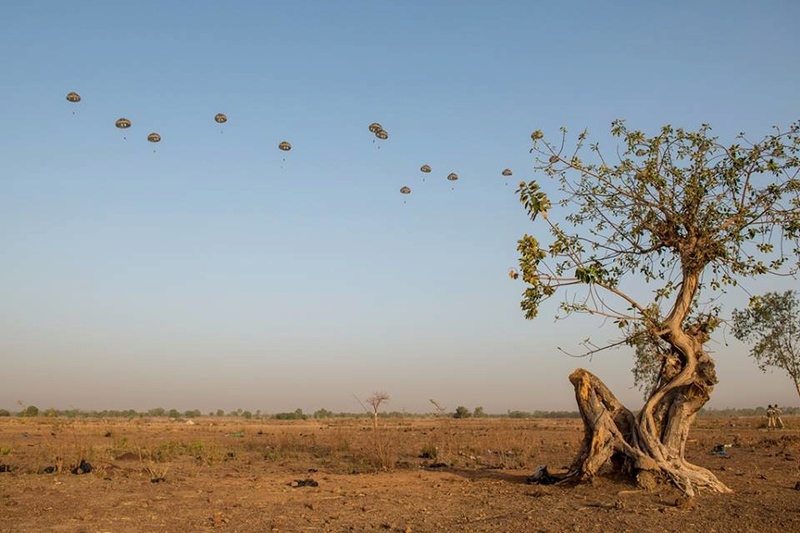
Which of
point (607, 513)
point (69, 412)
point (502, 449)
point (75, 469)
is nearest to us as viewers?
point (607, 513)

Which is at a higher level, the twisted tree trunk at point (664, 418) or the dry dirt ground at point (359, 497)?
the twisted tree trunk at point (664, 418)

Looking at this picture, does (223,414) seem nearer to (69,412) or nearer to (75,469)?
(69,412)

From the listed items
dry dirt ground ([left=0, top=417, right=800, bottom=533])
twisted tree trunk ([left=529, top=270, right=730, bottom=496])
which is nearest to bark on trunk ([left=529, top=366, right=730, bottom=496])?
twisted tree trunk ([left=529, top=270, right=730, bottom=496])

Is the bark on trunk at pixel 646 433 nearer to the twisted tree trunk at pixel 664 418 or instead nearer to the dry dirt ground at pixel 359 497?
the twisted tree trunk at pixel 664 418

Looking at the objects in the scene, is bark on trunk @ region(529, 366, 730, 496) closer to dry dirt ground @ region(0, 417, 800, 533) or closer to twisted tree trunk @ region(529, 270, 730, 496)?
twisted tree trunk @ region(529, 270, 730, 496)

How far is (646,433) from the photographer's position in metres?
14.5

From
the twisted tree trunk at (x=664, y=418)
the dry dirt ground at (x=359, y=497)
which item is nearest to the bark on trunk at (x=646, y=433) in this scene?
the twisted tree trunk at (x=664, y=418)

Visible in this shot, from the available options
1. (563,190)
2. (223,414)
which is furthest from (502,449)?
(223,414)

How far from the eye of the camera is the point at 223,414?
111 m

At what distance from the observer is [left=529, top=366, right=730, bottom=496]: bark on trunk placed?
46.0ft

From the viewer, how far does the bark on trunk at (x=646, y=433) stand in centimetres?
1402

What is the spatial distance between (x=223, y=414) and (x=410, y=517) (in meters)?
105

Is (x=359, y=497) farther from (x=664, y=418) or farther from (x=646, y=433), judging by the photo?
(x=664, y=418)

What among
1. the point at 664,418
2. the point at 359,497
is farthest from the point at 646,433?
the point at 359,497
